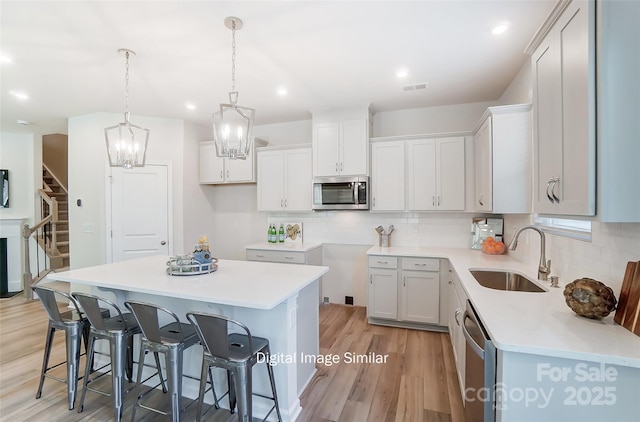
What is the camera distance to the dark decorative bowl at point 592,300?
1315mm

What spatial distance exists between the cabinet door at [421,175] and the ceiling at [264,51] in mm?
583

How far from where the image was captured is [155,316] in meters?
1.72

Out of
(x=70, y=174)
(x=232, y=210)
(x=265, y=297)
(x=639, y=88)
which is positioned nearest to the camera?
(x=639, y=88)

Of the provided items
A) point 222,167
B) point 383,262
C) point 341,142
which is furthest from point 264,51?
point 383,262

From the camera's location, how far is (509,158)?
2469 mm

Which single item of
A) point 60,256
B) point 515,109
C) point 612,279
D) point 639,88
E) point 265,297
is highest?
point 515,109

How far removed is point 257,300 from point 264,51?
1995mm

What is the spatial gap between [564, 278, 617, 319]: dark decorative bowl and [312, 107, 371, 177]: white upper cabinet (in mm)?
2561

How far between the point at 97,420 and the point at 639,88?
3.39 metres

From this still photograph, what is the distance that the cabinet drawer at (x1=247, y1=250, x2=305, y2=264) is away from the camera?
12.3 feet

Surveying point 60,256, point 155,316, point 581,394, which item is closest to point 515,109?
point 581,394

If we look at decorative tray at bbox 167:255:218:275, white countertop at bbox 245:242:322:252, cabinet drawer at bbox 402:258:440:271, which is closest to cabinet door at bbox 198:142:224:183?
white countertop at bbox 245:242:322:252

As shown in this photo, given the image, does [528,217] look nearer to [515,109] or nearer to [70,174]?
[515,109]

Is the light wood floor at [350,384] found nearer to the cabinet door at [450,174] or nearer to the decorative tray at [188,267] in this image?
the decorative tray at [188,267]
